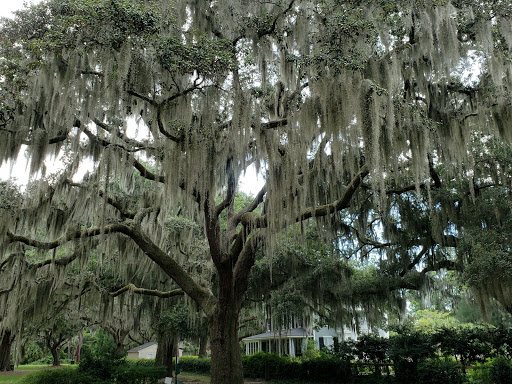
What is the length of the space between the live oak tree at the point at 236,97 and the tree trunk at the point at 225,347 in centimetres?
3

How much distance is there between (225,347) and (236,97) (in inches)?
202

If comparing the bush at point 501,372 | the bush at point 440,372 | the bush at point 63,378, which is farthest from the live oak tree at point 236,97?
the bush at point 440,372

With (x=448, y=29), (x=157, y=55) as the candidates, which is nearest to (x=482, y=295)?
(x=448, y=29)

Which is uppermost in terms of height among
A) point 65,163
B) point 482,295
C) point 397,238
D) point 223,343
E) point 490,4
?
point 490,4

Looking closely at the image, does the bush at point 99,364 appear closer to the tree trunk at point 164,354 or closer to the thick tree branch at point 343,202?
the tree trunk at point 164,354

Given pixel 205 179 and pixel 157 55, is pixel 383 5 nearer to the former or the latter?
pixel 157 55

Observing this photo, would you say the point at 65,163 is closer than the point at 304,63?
No

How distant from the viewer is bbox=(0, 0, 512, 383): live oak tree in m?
5.45

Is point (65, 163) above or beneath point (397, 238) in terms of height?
above

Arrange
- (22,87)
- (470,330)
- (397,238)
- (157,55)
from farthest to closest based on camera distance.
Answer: (397,238) < (470,330) < (22,87) < (157,55)

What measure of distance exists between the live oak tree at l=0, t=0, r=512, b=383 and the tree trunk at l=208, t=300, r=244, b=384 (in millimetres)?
30

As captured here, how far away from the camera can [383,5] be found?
18.8 ft

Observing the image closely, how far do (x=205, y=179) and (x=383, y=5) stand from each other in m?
3.91

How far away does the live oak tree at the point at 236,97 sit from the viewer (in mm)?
5445
